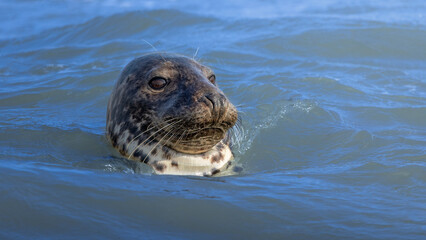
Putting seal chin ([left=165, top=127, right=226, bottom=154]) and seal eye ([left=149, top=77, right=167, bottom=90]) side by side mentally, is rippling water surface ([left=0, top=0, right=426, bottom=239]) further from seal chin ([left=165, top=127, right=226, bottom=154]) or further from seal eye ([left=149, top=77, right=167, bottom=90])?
seal eye ([left=149, top=77, right=167, bottom=90])

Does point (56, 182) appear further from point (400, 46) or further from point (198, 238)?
point (400, 46)

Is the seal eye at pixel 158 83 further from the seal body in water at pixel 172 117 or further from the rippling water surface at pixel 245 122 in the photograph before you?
the rippling water surface at pixel 245 122

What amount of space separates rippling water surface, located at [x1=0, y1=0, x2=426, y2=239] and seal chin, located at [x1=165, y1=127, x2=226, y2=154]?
32 centimetres

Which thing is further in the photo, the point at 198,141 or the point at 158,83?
the point at 158,83

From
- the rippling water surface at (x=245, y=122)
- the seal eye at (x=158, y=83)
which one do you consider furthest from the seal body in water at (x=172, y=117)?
the rippling water surface at (x=245, y=122)

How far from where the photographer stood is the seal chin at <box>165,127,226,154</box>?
4723 millimetres

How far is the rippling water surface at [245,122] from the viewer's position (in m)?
3.65

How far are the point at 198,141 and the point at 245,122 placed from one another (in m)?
2.26

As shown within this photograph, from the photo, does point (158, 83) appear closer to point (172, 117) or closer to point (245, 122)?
point (172, 117)

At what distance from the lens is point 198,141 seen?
191 inches

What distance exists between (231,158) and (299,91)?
299 centimetres

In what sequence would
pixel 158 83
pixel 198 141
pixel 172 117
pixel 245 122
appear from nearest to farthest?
pixel 172 117 < pixel 198 141 < pixel 158 83 < pixel 245 122

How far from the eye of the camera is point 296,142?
635 centimetres

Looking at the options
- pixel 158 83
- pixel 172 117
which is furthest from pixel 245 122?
pixel 172 117
